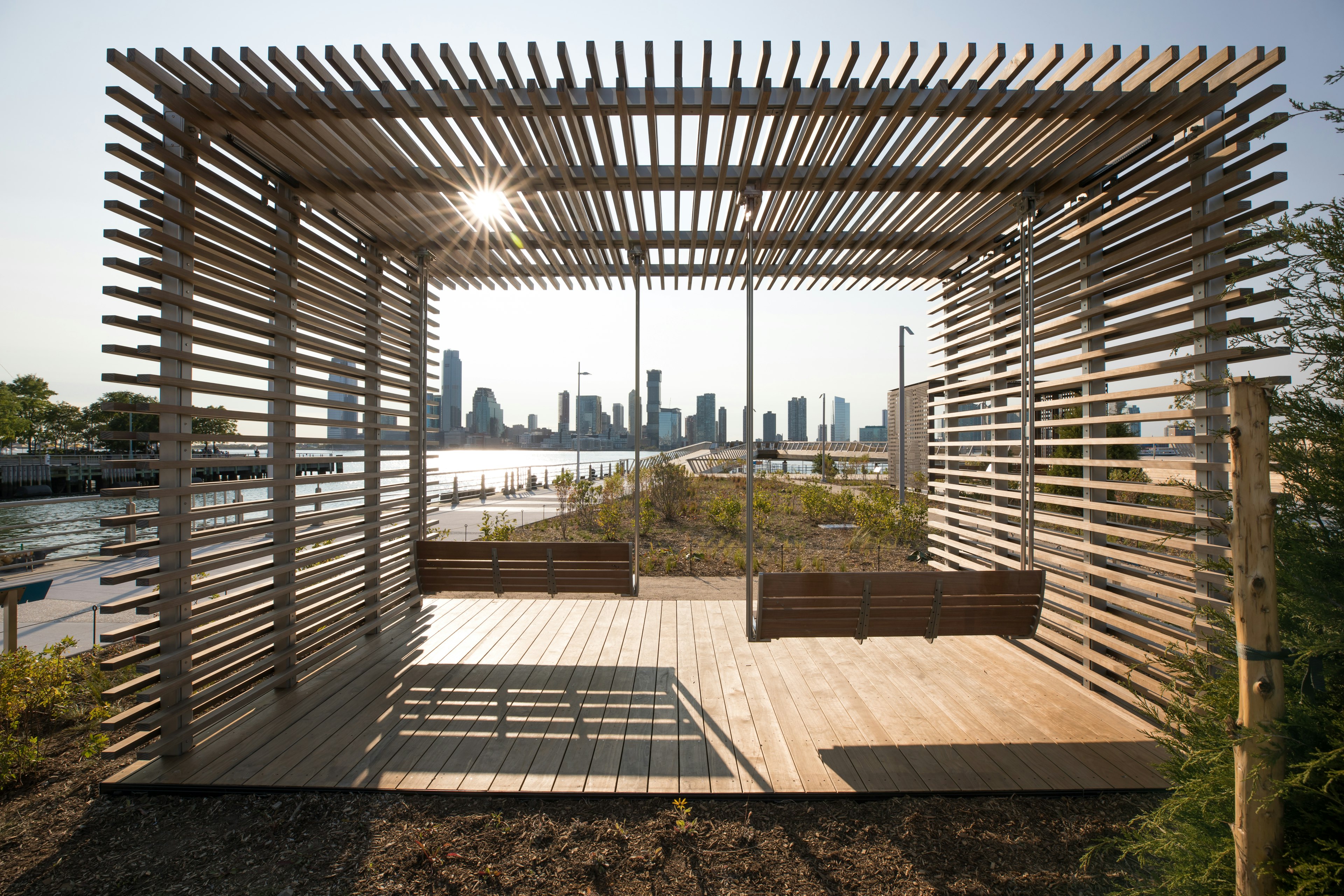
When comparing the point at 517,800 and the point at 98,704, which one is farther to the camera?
the point at 98,704

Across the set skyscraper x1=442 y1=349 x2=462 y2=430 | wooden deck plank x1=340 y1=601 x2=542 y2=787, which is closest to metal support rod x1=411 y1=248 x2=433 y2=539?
wooden deck plank x1=340 y1=601 x2=542 y2=787

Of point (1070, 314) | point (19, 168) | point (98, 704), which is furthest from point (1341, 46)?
point (19, 168)

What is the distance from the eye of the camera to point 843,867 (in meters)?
2.07

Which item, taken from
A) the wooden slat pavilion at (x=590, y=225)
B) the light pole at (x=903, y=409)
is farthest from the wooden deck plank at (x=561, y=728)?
the light pole at (x=903, y=409)

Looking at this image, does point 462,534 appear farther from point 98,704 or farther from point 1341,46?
point 1341,46

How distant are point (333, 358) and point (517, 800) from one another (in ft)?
11.7

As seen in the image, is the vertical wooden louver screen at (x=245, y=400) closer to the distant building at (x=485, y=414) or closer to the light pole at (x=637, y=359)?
the light pole at (x=637, y=359)

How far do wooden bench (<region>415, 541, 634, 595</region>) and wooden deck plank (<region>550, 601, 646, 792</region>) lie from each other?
0.51m

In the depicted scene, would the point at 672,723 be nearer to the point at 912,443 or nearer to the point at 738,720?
the point at 738,720

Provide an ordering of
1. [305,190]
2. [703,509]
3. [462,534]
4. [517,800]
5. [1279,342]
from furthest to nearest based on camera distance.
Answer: [703,509], [462,534], [305,190], [517,800], [1279,342]

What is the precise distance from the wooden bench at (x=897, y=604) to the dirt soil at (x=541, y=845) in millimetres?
918

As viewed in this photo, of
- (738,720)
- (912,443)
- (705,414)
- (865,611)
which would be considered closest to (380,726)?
(738,720)

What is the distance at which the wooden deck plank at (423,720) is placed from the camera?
260cm

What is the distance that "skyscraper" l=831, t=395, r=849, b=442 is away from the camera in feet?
374
